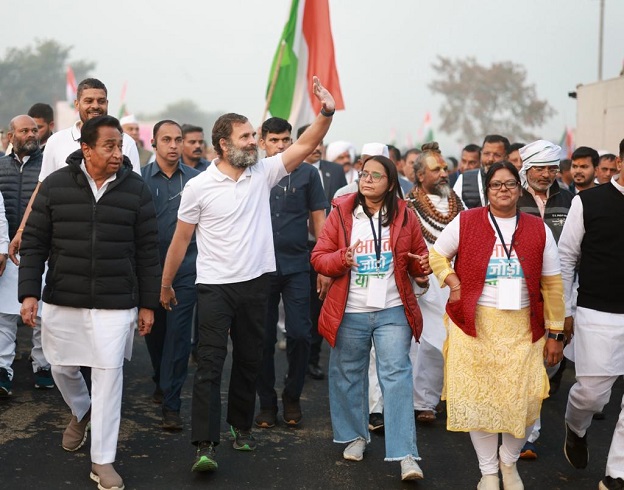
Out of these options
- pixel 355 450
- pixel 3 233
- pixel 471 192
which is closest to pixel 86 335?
pixel 355 450

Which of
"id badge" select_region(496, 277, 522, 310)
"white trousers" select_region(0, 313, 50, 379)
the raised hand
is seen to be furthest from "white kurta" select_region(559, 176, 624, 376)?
"white trousers" select_region(0, 313, 50, 379)

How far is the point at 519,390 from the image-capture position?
5.68m

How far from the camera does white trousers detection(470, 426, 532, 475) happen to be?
5.77 metres

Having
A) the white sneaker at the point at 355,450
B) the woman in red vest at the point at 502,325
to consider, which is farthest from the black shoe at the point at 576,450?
the white sneaker at the point at 355,450

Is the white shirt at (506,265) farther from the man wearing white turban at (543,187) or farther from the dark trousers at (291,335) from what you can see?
the dark trousers at (291,335)

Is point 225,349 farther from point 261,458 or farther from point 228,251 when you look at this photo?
point 261,458

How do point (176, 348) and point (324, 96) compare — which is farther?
point (176, 348)

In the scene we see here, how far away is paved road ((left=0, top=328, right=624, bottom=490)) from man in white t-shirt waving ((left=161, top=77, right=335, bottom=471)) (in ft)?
1.20

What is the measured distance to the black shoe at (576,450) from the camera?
6.31 meters

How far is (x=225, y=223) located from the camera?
632cm

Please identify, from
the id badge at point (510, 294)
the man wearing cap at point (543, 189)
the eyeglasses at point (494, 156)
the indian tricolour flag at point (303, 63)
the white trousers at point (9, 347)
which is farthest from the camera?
the indian tricolour flag at point (303, 63)

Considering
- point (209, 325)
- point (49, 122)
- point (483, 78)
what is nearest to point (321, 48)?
point (49, 122)

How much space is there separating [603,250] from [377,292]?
1.45 m

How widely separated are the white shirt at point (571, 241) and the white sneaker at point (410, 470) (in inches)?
53.9
